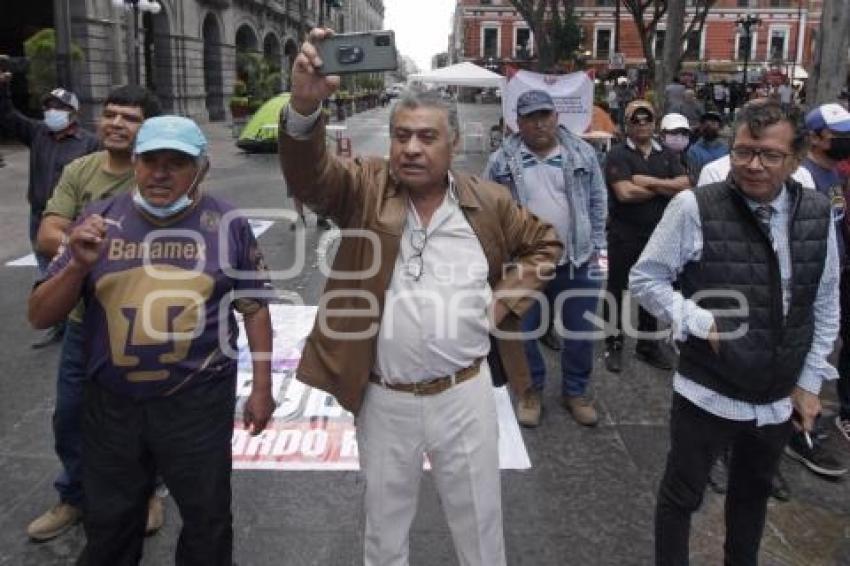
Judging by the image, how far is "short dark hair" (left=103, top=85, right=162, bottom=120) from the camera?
10.5 feet

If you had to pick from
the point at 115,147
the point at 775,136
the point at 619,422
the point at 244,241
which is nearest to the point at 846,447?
the point at 619,422

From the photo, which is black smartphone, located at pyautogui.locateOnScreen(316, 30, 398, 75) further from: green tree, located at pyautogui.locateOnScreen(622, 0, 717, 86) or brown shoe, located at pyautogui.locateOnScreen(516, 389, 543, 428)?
green tree, located at pyautogui.locateOnScreen(622, 0, 717, 86)

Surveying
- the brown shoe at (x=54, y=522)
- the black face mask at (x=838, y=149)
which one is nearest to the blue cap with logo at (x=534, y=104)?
the black face mask at (x=838, y=149)

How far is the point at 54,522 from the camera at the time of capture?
3.41 m

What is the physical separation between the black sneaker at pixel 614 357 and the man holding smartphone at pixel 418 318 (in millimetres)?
3320

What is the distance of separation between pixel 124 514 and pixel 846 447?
3.95 m

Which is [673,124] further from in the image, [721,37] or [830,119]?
[721,37]

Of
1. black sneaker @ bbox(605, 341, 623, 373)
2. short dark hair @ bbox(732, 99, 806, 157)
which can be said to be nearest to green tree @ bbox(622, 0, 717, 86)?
black sneaker @ bbox(605, 341, 623, 373)

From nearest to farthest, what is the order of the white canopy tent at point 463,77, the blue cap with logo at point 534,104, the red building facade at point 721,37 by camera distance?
the blue cap with logo at point 534,104 < the white canopy tent at point 463,77 < the red building facade at point 721,37

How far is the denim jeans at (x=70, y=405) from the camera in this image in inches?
124

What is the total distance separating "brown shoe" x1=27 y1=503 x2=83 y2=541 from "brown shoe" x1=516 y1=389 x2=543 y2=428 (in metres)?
2.50

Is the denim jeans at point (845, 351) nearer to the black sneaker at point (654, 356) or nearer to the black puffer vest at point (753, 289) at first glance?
the black sneaker at point (654, 356)

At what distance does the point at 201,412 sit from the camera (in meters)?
2.60

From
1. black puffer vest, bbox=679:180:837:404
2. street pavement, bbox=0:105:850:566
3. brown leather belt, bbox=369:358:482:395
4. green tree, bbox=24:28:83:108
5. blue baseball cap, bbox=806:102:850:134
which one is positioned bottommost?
street pavement, bbox=0:105:850:566
